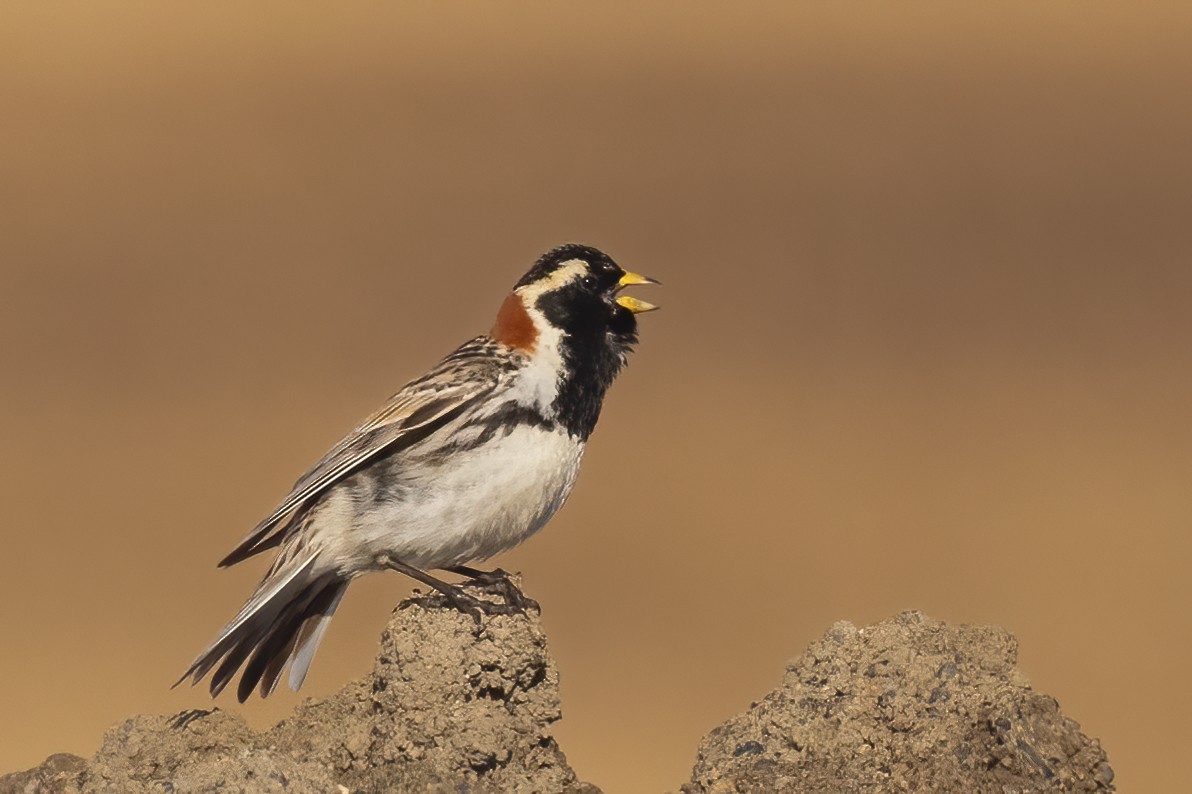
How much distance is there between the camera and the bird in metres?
6.46

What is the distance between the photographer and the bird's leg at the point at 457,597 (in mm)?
6059

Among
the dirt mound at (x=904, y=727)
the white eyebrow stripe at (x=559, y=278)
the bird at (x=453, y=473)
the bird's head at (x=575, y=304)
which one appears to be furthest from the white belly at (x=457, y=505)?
the dirt mound at (x=904, y=727)

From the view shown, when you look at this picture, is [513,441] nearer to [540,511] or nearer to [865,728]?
[540,511]

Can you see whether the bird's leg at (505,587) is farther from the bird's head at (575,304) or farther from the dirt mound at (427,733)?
the bird's head at (575,304)

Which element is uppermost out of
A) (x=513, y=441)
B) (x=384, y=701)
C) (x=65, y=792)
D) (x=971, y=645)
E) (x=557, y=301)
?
(x=557, y=301)

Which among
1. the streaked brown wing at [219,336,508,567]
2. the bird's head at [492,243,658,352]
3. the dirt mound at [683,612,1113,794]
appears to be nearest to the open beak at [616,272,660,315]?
the bird's head at [492,243,658,352]

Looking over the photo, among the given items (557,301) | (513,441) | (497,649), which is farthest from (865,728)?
(557,301)

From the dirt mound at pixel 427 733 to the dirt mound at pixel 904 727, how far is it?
1.92ft

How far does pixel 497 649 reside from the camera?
5820 millimetres

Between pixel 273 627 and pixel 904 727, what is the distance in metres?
2.48

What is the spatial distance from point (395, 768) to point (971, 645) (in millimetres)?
1926

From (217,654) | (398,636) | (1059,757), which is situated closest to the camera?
(1059,757)

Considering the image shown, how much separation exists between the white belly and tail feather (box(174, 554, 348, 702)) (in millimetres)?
184

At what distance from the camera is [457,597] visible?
6199 mm
